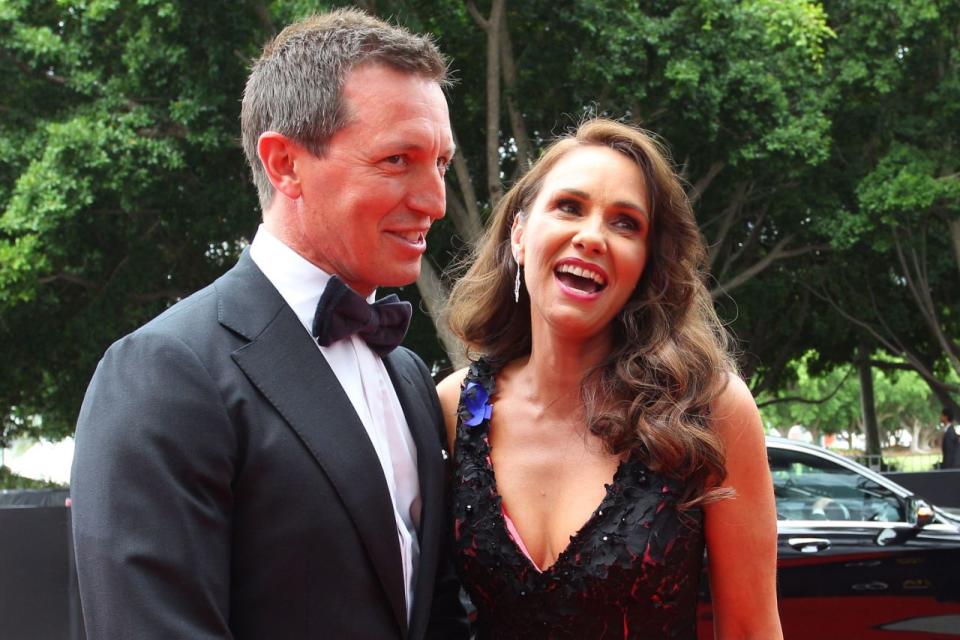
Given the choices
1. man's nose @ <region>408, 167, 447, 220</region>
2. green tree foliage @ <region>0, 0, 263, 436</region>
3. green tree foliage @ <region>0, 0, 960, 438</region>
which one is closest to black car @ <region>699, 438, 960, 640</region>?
man's nose @ <region>408, 167, 447, 220</region>

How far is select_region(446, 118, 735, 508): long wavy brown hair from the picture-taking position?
271 cm

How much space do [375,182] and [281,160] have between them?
7.1 inches

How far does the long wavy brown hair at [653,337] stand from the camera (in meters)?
2.71

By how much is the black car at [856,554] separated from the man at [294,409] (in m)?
4.82

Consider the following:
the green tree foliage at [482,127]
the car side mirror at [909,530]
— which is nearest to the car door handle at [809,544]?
the car side mirror at [909,530]

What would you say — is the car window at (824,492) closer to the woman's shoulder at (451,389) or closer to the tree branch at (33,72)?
the woman's shoulder at (451,389)

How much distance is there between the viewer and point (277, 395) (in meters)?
1.96

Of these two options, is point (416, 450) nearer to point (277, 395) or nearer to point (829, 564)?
point (277, 395)

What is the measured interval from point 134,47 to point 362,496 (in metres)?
12.9

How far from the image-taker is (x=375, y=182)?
2115 millimetres

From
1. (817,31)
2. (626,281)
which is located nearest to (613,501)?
(626,281)

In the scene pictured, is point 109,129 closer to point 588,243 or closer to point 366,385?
point 588,243

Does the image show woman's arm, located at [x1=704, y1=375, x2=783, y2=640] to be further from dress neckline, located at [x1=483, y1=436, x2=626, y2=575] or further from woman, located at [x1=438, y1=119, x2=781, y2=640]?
dress neckline, located at [x1=483, y1=436, x2=626, y2=575]

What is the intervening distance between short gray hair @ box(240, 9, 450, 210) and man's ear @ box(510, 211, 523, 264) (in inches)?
38.8
